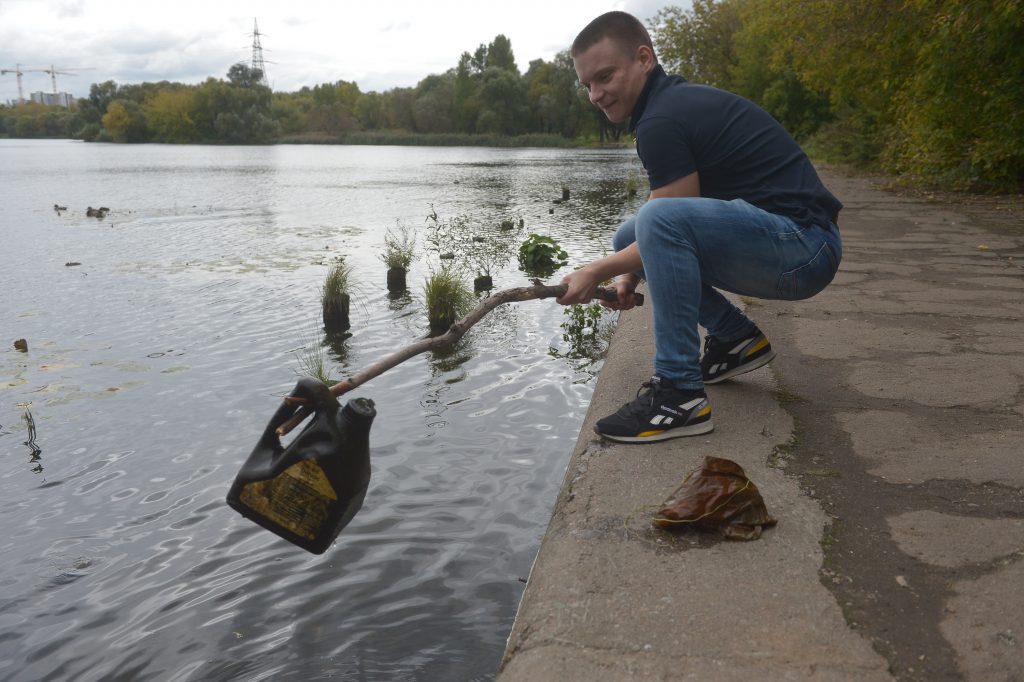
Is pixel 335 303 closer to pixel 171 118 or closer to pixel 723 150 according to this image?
pixel 723 150

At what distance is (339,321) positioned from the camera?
26.2 feet

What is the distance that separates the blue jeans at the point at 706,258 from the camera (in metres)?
3.03

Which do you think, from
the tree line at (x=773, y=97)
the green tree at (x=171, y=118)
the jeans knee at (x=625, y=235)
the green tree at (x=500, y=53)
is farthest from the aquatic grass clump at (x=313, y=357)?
the green tree at (x=500, y=53)

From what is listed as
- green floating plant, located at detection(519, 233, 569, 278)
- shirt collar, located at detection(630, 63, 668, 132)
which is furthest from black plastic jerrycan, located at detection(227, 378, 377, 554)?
green floating plant, located at detection(519, 233, 569, 278)

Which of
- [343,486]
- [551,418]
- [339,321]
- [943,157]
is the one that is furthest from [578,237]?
[343,486]

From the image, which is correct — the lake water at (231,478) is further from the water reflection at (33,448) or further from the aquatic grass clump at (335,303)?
the aquatic grass clump at (335,303)

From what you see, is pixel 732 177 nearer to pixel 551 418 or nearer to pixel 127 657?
pixel 551 418

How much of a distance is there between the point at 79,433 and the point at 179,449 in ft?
2.76

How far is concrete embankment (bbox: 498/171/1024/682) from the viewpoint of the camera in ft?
5.88

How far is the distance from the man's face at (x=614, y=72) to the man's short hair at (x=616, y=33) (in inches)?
0.7

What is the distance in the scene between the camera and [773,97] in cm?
3791

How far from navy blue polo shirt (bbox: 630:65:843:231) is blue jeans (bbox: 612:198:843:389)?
0.11 metres

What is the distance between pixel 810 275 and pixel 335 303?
5.47 m

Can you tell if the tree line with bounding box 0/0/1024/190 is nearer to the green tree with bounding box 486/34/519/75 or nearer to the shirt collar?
the green tree with bounding box 486/34/519/75
